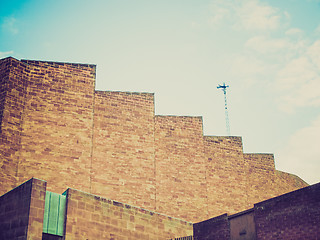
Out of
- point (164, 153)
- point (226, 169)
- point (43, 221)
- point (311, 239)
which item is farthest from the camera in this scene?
point (226, 169)

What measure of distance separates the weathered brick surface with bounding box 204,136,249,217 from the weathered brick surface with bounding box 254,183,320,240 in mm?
8896

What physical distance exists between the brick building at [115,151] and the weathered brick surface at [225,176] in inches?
2.1

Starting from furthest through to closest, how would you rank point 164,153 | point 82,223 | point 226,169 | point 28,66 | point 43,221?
point 226,169 → point 164,153 → point 28,66 → point 82,223 → point 43,221

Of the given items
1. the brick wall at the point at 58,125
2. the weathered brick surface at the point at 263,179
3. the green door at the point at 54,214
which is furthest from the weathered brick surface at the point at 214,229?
the weathered brick surface at the point at 263,179

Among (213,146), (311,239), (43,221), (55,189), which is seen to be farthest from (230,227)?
(213,146)

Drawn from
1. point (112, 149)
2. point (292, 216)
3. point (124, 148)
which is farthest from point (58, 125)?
point (292, 216)

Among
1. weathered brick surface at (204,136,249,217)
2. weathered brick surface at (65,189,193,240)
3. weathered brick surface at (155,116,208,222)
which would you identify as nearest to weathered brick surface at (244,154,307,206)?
weathered brick surface at (204,136,249,217)

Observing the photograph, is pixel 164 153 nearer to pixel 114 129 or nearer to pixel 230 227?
pixel 114 129

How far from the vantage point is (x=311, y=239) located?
11727mm

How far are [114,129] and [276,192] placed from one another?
33.9ft

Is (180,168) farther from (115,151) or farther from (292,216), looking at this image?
(292,216)

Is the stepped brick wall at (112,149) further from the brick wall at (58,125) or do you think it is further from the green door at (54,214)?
the green door at (54,214)

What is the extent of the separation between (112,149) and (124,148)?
59 centimetres

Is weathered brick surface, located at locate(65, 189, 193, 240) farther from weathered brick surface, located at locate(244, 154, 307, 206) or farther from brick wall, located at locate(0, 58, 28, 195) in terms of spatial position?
weathered brick surface, located at locate(244, 154, 307, 206)
